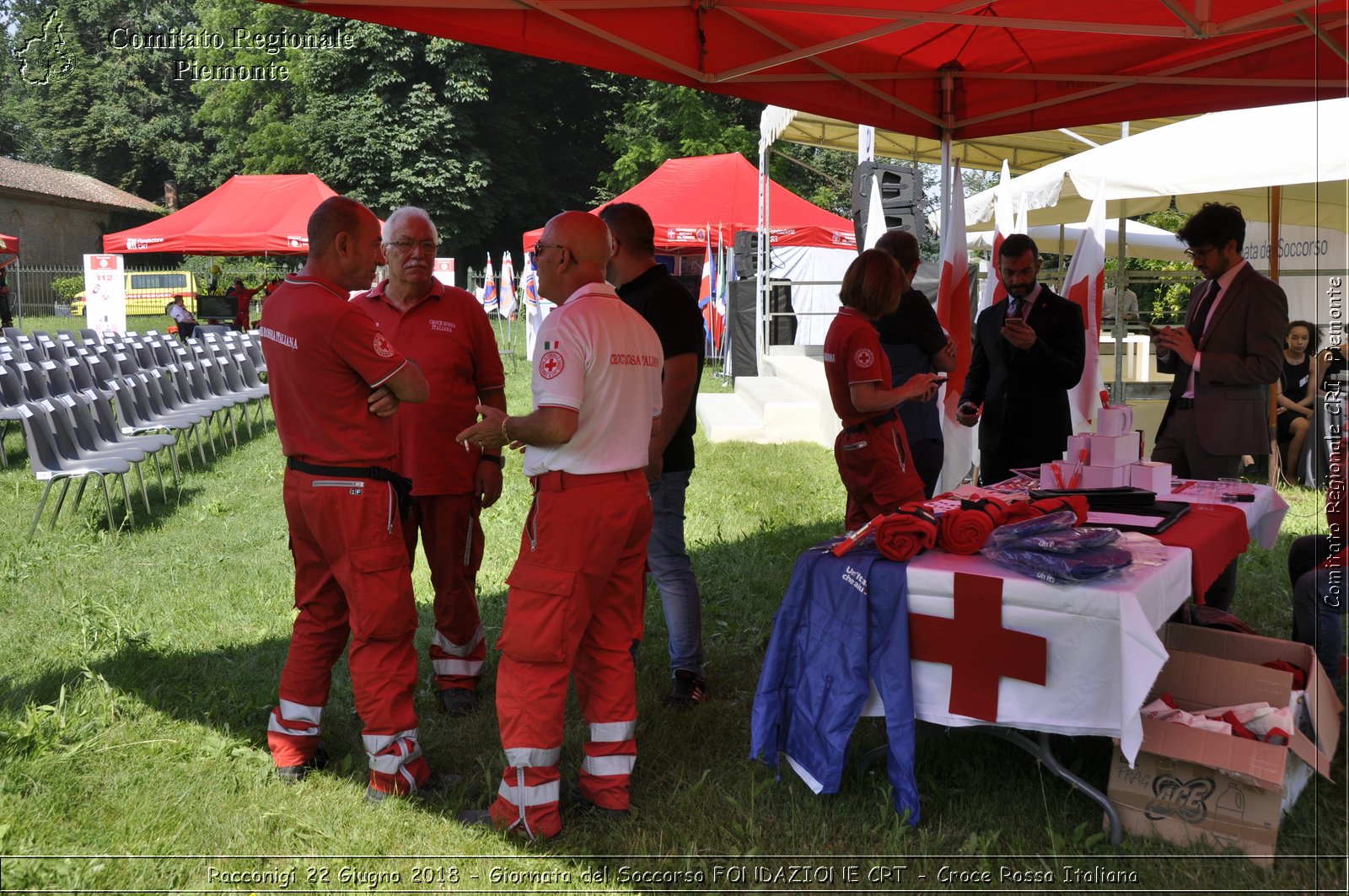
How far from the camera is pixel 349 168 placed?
127 ft

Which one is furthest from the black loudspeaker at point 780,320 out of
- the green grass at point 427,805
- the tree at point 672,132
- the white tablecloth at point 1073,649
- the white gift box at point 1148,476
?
the tree at point 672,132

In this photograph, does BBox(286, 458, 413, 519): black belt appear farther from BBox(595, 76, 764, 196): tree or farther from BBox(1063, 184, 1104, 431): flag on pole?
BBox(595, 76, 764, 196): tree

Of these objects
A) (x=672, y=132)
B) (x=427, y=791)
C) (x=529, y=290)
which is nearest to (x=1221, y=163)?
(x=427, y=791)

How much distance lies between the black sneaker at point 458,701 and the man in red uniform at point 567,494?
3.50 feet

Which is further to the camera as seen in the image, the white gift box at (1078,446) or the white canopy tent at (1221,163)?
the white canopy tent at (1221,163)

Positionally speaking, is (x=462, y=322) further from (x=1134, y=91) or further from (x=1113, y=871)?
(x=1134, y=91)

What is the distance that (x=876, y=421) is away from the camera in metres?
4.34

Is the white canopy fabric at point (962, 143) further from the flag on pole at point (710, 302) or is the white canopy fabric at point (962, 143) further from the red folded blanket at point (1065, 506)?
the red folded blanket at point (1065, 506)

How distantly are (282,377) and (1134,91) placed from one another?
4.43m

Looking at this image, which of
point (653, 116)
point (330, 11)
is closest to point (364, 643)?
point (330, 11)

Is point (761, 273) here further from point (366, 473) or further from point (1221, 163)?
point (366, 473)

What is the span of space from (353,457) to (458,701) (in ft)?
4.51

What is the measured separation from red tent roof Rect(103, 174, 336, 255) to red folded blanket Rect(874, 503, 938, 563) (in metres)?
18.3

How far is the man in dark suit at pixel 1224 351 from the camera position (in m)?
4.67
